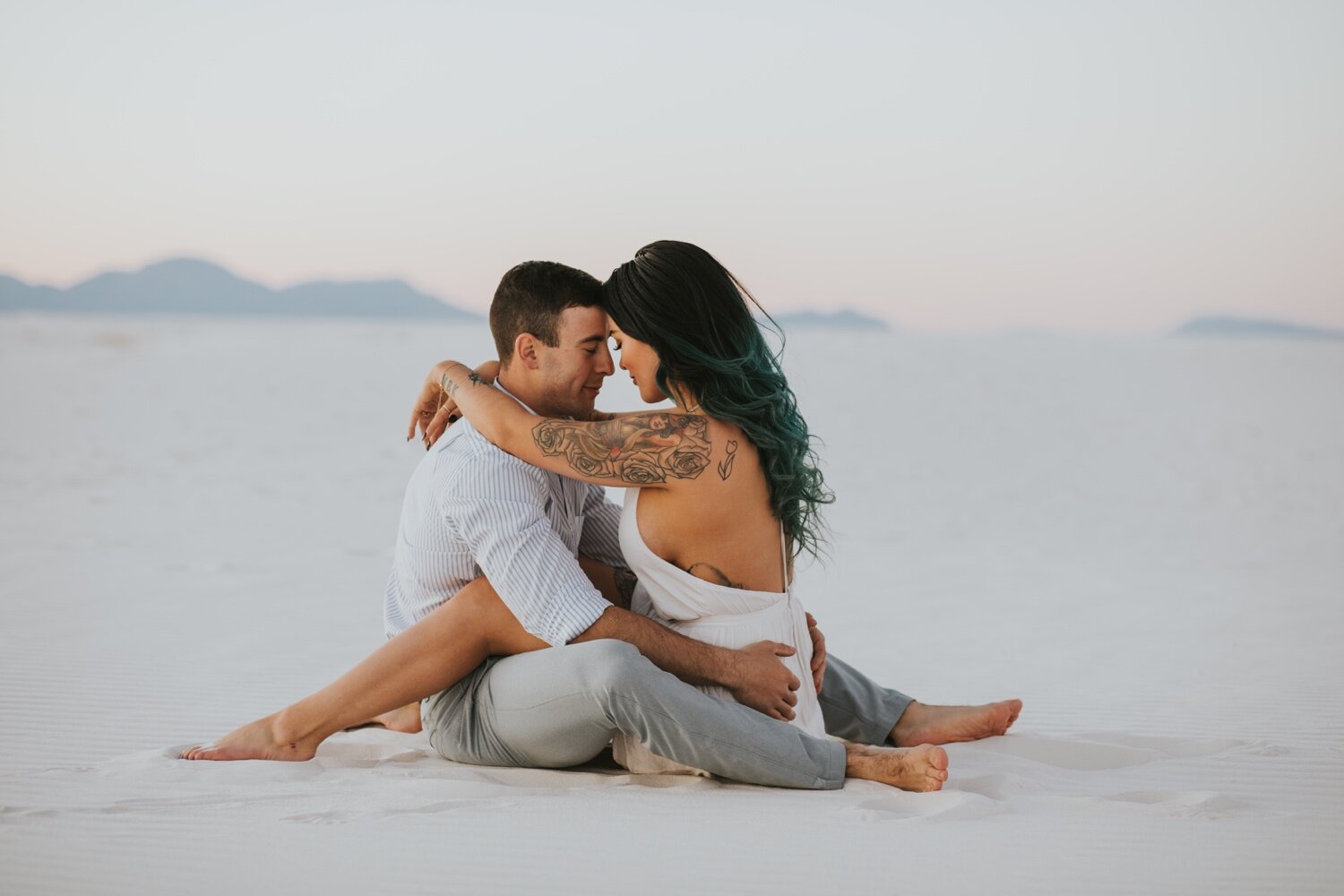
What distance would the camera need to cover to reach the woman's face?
3867mm

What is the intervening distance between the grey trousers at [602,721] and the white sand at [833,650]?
0.28ft

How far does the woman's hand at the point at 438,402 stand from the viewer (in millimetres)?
4445

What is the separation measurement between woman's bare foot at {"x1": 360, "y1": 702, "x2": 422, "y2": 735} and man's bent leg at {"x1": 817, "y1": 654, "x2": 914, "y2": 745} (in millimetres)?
1372

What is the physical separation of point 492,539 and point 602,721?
2.03 ft

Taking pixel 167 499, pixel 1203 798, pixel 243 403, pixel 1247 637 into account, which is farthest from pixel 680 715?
pixel 243 403

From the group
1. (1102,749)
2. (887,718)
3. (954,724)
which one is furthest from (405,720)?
(1102,749)

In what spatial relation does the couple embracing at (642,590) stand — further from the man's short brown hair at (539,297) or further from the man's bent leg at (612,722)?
the man's short brown hair at (539,297)

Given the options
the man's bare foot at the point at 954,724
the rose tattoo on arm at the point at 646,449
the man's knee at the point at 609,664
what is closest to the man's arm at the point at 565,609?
the man's knee at the point at 609,664

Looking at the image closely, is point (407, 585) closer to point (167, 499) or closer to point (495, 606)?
point (495, 606)

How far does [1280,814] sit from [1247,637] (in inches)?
144

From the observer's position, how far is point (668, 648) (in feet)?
12.2

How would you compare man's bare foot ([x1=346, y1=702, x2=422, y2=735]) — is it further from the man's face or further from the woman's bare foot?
the man's face

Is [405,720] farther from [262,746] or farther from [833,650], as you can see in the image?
[833,650]

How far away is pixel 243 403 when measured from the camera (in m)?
22.0
